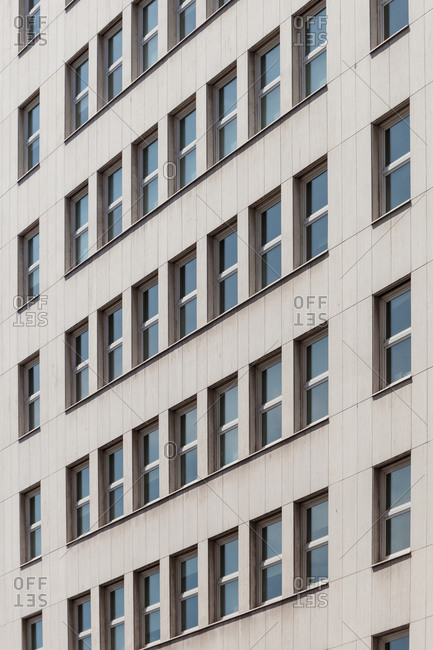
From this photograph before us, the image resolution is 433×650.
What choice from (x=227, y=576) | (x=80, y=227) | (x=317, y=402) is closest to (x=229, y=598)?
(x=227, y=576)

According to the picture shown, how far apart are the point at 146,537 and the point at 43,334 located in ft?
26.2

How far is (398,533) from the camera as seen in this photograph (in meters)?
36.1

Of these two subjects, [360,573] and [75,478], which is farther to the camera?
[75,478]

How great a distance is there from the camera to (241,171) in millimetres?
42094

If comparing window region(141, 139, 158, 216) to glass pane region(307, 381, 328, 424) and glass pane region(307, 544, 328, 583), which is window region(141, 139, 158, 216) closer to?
glass pane region(307, 381, 328, 424)

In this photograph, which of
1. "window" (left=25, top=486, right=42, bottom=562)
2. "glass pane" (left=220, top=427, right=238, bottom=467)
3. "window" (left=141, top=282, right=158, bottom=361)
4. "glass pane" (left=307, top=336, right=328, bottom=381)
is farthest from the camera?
"window" (left=25, top=486, right=42, bottom=562)

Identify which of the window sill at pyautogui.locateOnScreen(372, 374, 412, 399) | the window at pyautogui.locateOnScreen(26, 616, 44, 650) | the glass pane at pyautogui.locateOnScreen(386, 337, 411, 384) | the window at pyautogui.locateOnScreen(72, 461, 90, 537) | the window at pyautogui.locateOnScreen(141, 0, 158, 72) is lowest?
the window sill at pyautogui.locateOnScreen(372, 374, 412, 399)

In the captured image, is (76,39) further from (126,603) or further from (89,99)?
(126,603)

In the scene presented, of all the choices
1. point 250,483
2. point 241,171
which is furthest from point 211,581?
point 241,171

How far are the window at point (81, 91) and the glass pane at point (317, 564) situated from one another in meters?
15.2

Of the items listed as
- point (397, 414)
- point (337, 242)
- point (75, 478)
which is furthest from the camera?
point (75, 478)

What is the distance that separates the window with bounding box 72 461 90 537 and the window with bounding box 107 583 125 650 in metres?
1.96

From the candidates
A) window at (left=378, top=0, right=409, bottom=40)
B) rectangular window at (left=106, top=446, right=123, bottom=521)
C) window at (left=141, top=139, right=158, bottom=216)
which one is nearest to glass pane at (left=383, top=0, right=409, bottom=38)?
window at (left=378, top=0, right=409, bottom=40)

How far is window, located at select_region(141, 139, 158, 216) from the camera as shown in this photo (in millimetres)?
45719
